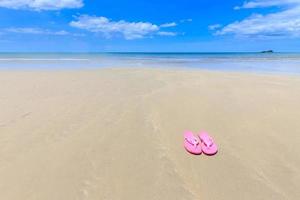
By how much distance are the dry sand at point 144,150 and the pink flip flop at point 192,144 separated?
0.31 feet

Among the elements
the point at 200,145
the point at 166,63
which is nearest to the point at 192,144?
the point at 200,145

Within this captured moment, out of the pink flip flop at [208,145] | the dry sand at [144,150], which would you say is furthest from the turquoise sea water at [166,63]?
the pink flip flop at [208,145]

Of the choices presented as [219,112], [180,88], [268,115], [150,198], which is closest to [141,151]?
[150,198]

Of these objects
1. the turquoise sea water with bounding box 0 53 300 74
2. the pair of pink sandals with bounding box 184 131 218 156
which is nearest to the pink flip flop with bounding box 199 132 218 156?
the pair of pink sandals with bounding box 184 131 218 156

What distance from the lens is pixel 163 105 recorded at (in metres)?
6.30

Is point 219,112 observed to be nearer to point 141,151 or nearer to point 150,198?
point 141,151

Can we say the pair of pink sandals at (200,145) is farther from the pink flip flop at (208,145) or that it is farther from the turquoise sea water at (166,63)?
the turquoise sea water at (166,63)

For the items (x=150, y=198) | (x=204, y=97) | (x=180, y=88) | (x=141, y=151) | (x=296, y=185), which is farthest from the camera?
(x=180, y=88)

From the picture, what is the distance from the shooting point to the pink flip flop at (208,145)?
370 centimetres

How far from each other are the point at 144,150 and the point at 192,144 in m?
0.68

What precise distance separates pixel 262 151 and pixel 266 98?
12.9ft

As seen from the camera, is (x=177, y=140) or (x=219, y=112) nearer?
(x=177, y=140)

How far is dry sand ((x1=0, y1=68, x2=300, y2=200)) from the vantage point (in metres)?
2.84

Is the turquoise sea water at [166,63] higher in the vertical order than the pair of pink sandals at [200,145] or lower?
lower
